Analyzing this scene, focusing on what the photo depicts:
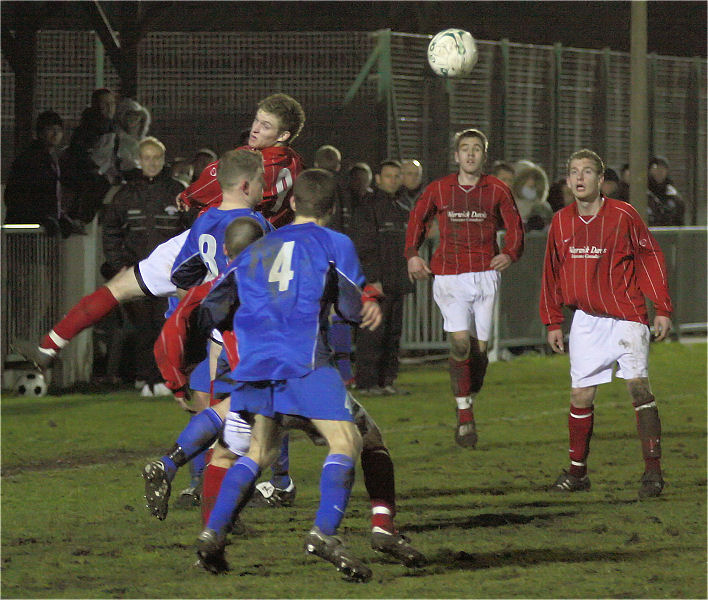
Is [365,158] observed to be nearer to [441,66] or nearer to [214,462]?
[441,66]

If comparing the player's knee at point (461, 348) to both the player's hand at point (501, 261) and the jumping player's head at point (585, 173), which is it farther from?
the jumping player's head at point (585, 173)

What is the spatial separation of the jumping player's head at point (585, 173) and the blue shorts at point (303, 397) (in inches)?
114

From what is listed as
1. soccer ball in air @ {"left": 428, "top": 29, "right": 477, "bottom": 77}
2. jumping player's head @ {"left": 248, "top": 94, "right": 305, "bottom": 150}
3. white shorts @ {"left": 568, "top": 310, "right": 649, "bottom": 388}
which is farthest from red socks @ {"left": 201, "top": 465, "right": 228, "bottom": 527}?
soccer ball in air @ {"left": 428, "top": 29, "right": 477, "bottom": 77}

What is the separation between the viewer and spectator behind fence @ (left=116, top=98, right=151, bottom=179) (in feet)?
45.7

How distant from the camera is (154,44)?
17.6 meters

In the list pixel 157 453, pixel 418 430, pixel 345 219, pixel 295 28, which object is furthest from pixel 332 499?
pixel 295 28

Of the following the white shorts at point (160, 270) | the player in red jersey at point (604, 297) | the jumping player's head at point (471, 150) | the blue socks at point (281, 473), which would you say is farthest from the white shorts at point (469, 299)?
the white shorts at point (160, 270)

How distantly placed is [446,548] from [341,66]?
1124 cm

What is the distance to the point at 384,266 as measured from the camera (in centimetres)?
1362

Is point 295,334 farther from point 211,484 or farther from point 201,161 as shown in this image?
point 201,161

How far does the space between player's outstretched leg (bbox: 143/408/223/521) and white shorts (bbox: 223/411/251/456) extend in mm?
410

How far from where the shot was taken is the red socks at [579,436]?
349 inches

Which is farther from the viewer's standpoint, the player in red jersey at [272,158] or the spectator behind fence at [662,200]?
the spectator behind fence at [662,200]

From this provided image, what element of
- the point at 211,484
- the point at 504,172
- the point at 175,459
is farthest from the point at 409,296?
the point at 211,484
